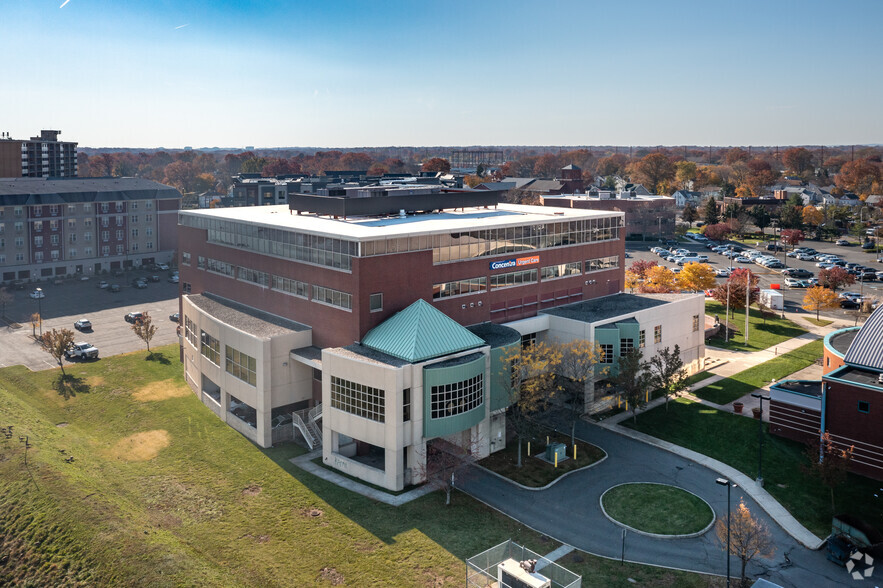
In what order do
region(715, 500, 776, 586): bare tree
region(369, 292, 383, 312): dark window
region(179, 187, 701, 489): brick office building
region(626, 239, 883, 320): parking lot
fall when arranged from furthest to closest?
region(626, 239, 883, 320): parking lot
region(369, 292, 383, 312): dark window
region(179, 187, 701, 489): brick office building
region(715, 500, 776, 586): bare tree

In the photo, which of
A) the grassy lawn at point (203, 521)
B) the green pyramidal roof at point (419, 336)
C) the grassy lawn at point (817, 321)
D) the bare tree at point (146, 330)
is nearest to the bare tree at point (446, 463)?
the grassy lawn at point (203, 521)

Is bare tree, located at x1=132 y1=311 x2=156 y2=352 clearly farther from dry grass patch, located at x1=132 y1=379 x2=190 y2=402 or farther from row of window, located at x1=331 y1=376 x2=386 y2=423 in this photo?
row of window, located at x1=331 y1=376 x2=386 y2=423

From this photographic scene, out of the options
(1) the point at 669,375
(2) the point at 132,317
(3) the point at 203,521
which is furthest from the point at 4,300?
(1) the point at 669,375

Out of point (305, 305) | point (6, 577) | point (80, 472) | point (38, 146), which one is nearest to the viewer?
point (6, 577)

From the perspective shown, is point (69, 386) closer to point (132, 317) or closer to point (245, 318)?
point (245, 318)

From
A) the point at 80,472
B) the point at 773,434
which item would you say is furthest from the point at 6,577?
the point at 773,434

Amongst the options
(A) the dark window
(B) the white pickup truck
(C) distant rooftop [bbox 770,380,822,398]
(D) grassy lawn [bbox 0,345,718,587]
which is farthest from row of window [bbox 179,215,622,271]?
(C) distant rooftop [bbox 770,380,822,398]

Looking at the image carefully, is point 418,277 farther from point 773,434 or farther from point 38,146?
point 38,146
